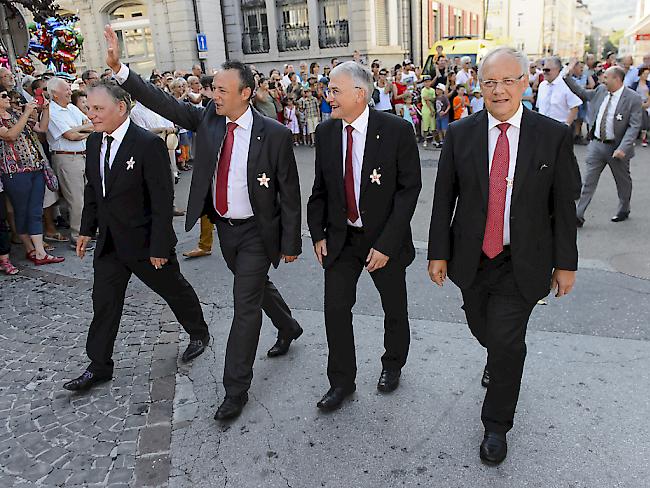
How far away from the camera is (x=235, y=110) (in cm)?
346

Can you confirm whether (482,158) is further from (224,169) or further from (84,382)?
(84,382)

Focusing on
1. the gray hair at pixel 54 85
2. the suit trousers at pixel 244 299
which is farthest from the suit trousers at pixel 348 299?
the gray hair at pixel 54 85

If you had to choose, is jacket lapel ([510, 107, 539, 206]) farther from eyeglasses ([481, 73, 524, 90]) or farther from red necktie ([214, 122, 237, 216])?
red necktie ([214, 122, 237, 216])

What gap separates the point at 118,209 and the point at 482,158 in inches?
91.4

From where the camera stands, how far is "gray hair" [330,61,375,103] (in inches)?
127

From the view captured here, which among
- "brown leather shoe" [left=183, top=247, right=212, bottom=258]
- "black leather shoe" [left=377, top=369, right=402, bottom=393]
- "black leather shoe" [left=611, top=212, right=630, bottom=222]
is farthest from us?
"black leather shoe" [left=611, top=212, right=630, bottom=222]

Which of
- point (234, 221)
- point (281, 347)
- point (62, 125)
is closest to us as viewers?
point (234, 221)

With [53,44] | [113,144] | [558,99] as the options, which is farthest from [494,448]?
[53,44]

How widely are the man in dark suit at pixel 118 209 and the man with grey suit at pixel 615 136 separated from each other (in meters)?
5.22

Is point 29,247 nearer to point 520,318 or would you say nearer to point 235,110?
point 235,110

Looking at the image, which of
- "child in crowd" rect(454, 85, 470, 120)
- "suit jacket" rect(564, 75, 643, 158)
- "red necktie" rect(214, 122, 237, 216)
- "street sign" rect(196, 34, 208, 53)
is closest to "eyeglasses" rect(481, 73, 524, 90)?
"red necktie" rect(214, 122, 237, 216)

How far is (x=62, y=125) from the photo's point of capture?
22.4 feet

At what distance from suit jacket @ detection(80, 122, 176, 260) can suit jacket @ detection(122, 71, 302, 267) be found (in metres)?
0.26

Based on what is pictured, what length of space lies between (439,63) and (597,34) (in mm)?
160319
